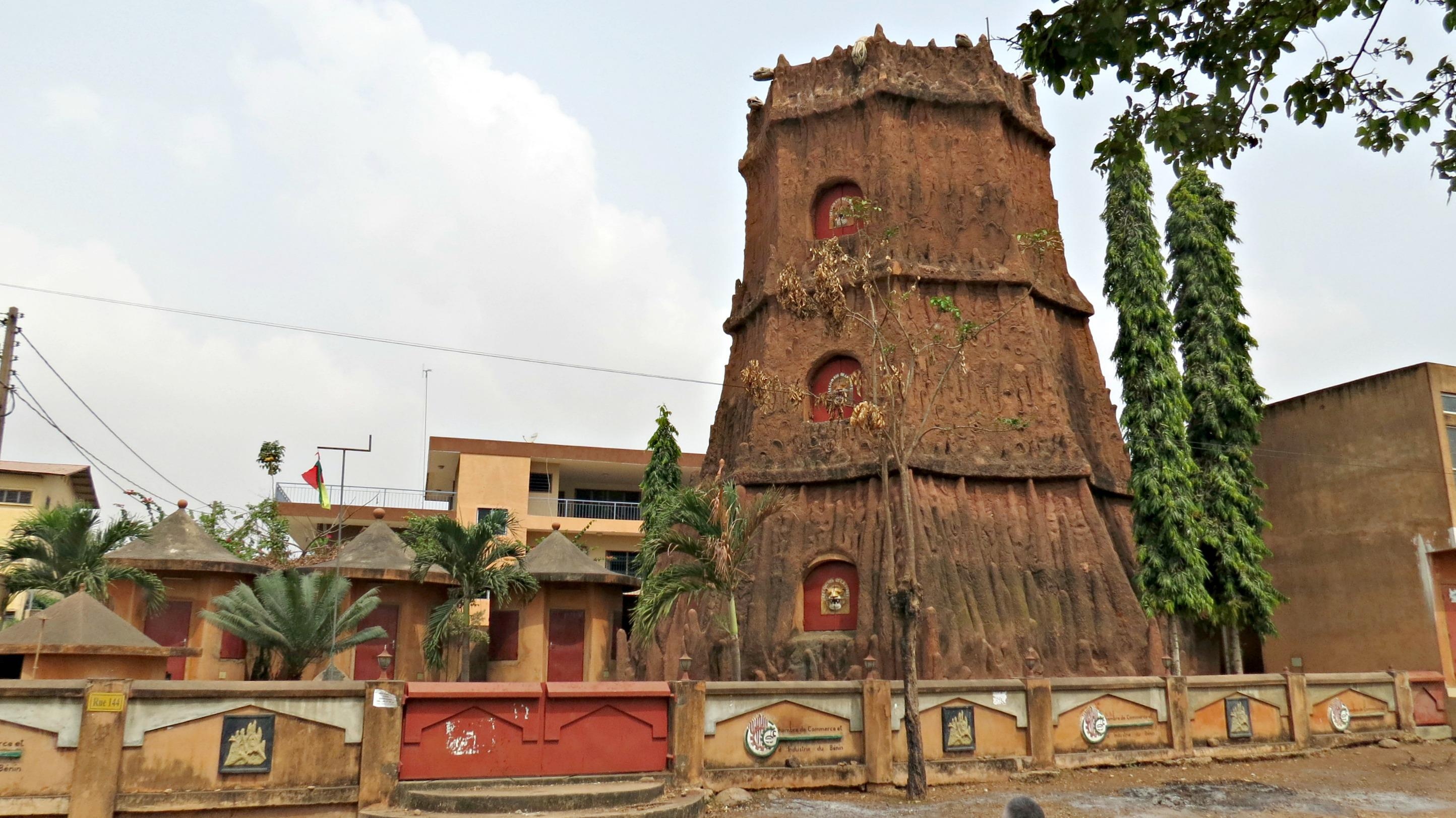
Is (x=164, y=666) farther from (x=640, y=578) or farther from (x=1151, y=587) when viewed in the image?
(x=1151, y=587)

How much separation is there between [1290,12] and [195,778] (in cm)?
1226

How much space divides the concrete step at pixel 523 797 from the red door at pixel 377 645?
10820 millimetres

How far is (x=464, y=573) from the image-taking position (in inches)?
800

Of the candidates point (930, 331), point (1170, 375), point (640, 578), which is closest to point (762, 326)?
point (930, 331)

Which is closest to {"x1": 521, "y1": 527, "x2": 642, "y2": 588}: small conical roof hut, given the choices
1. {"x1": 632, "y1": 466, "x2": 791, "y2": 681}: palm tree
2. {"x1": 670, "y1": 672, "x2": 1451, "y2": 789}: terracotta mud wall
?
{"x1": 632, "y1": 466, "x2": 791, "y2": 681}: palm tree

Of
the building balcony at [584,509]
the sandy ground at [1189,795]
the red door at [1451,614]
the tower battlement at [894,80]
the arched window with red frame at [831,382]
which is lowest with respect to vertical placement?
the sandy ground at [1189,795]

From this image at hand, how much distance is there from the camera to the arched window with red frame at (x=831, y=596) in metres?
21.4

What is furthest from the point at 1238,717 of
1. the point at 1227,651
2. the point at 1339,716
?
the point at 1227,651

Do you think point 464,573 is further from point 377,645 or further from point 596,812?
point 596,812

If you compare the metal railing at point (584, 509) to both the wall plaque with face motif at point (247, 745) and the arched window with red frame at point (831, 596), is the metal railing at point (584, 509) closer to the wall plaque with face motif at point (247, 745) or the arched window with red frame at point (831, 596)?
the arched window with red frame at point (831, 596)

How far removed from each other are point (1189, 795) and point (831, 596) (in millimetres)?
8799

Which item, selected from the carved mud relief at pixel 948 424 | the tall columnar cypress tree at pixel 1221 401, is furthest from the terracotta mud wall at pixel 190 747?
the tall columnar cypress tree at pixel 1221 401

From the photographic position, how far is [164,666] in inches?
587

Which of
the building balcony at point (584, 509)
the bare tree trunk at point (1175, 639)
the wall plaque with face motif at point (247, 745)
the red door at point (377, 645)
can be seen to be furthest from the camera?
the building balcony at point (584, 509)
